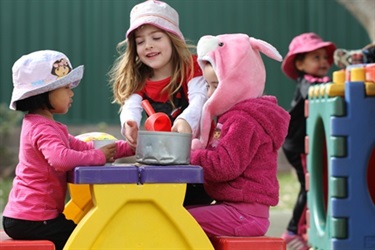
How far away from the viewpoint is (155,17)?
14.9ft

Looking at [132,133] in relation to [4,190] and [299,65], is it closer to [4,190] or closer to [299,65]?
[299,65]

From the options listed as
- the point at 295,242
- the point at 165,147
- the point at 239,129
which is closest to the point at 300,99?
the point at 295,242

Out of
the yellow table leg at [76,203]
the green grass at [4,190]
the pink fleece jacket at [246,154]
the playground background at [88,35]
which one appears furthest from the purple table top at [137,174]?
the playground background at [88,35]

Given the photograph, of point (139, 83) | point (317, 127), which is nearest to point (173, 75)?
point (139, 83)

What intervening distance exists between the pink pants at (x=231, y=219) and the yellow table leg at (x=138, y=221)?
0.22 m

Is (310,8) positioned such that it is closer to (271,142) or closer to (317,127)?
(317,127)

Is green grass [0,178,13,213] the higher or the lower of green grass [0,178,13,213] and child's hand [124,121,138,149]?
the lower

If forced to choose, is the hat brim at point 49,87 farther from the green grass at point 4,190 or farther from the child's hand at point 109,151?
the green grass at point 4,190

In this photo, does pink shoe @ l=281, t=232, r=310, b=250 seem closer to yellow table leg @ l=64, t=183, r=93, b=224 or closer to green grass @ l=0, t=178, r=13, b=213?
yellow table leg @ l=64, t=183, r=93, b=224

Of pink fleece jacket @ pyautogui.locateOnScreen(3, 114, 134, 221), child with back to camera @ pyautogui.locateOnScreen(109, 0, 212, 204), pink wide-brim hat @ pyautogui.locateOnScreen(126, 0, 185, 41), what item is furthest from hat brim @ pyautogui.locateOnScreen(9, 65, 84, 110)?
pink wide-brim hat @ pyautogui.locateOnScreen(126, 0, 185, 41)

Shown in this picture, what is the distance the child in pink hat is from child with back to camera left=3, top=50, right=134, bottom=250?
296 centimetres

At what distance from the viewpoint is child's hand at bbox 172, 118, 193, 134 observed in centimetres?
437

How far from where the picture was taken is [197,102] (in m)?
4.48

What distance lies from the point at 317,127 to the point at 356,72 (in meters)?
0.70
